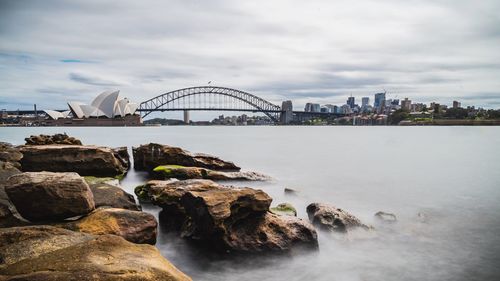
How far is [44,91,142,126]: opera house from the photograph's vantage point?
102 meters

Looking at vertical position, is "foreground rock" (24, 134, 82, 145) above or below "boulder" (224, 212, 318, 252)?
above

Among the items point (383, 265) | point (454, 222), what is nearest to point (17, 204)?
point (383, 265)

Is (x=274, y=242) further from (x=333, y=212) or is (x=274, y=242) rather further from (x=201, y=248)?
(x=333, y=212)

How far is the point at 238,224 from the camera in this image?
831 centimetres

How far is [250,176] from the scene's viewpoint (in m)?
19.4

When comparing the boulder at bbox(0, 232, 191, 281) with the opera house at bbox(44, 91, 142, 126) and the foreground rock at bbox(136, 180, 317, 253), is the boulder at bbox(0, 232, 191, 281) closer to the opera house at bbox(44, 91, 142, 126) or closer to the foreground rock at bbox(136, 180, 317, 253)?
the foreground rock at bbox(136, 180, 317, 253)

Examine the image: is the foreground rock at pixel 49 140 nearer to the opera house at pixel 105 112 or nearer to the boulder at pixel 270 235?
the boulder at pixel 270 235

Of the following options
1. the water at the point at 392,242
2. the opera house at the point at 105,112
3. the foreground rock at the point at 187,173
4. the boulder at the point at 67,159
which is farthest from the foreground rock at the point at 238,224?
the opera house at the point at 105,112

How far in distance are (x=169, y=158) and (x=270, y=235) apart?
38.6ft

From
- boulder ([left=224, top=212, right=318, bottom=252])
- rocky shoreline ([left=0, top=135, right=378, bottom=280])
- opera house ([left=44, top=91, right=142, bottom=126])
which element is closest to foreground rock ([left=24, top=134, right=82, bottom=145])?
rocky shoreline ([left=0, top=135, right=378, bottom=280])

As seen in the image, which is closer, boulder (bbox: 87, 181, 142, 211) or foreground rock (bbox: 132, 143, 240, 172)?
boulder (bbox: 87, 181, 142, 211)

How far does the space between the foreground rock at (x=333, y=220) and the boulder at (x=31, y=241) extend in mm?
6495

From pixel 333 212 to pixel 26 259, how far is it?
768 cm

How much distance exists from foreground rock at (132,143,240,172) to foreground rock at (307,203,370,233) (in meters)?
9.77
